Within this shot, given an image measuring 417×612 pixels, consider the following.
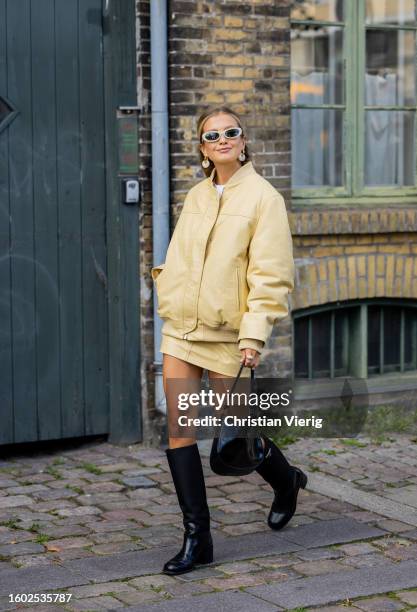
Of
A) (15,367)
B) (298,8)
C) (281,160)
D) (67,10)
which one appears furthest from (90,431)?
(298,8)

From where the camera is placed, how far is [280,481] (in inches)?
221

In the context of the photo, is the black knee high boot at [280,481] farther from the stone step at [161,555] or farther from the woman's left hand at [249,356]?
the woman's left hand at [249,356]

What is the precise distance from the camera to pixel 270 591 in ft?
15.9

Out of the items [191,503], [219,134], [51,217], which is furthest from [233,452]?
A: [51,217]

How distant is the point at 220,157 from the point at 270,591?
184 centimetres

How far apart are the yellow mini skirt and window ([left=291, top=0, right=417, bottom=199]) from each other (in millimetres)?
2933

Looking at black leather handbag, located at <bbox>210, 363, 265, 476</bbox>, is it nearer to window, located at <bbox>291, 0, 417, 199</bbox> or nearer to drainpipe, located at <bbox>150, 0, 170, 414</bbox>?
drainpipe, located at <bbox>150, 0, 170, 414</bbox>

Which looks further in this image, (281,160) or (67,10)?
(281,160)

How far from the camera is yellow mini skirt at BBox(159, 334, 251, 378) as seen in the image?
5.14m

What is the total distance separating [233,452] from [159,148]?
2652mm

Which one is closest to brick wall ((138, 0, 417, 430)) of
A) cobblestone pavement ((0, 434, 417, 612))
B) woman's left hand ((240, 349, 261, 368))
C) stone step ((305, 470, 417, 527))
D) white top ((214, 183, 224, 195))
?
cobblestone pavement ((0, 434, 417, 612))

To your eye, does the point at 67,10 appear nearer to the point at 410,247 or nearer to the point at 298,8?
the point at 298,8

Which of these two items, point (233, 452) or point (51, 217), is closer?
point (233, 452)

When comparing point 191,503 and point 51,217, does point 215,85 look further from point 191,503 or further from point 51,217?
point 191,503
